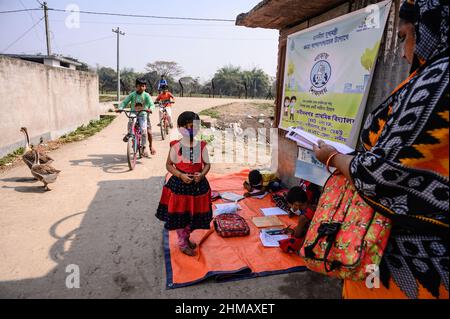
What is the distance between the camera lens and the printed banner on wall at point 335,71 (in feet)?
10.2

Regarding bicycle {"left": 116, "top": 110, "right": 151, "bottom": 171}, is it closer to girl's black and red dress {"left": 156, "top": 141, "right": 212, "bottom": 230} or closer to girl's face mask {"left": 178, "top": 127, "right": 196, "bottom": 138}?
girl's black and red dress {"left": 156, "top": 141, "right": 212, "bottom": 230}

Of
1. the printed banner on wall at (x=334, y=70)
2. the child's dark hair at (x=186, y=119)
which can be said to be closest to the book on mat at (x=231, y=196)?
the printed banner on wall at (x=334, y=70)

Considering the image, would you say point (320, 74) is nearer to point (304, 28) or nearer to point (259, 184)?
point (304, 28)

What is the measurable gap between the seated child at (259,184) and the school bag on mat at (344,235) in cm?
357

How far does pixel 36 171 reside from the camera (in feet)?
16.1

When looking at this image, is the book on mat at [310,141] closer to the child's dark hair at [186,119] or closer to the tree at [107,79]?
the child's dark hair at [186,119]

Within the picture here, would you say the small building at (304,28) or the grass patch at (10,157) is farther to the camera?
the grass patch at (10,157)

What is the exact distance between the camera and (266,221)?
159 inches

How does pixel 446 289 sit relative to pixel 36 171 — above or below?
above

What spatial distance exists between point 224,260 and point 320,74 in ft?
8.97

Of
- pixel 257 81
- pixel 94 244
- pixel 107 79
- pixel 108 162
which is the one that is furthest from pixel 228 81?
pixel 94 244
